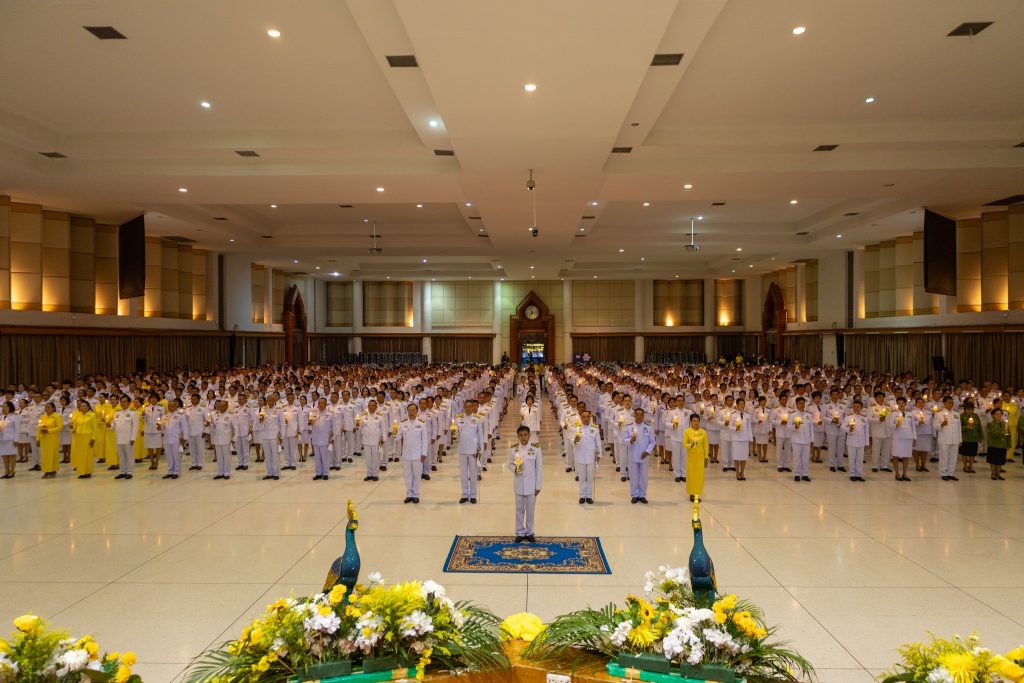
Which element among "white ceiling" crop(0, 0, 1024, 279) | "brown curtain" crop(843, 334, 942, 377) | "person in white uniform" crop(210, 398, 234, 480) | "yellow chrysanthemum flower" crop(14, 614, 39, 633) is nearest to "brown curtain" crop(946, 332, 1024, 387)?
"brown curtain" crop(843, 334, 942, 377)

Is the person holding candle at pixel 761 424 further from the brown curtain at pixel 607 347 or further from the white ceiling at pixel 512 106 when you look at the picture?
the brown curtain at pixel 607 347

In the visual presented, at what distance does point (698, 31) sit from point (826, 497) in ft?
23.8

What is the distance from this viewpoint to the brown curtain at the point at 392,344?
4166cm

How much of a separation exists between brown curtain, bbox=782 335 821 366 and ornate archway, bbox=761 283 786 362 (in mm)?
383

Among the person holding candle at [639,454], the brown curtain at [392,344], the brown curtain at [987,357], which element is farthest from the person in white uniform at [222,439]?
the brown curtain at [392,344]

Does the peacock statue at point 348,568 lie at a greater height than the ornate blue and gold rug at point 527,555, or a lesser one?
greater

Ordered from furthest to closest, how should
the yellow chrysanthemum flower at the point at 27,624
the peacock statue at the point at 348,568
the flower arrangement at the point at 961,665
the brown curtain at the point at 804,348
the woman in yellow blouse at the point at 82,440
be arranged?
1. the brown curtain at the point at 804,348
2. the woman in yellow blouse at the point at 82,440
3. the peacock statue at the point at 348,568
4. the yellow chrysanthemum flower at the point at 27,624
5. the flower arrangement at the point at 961,665

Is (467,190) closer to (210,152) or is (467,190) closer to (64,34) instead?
(210,152)

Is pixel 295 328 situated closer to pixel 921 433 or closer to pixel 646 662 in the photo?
pixel 921 433

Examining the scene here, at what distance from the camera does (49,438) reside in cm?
1239

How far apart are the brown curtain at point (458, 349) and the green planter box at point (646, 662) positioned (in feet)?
128

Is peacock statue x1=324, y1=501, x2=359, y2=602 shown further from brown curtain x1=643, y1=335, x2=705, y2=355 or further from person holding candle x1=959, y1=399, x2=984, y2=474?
brown curtain x1=643, y1=335, x2=705, y2=355

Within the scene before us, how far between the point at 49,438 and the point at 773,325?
33646mm

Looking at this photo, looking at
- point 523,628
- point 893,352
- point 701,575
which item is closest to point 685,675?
point 701,575
